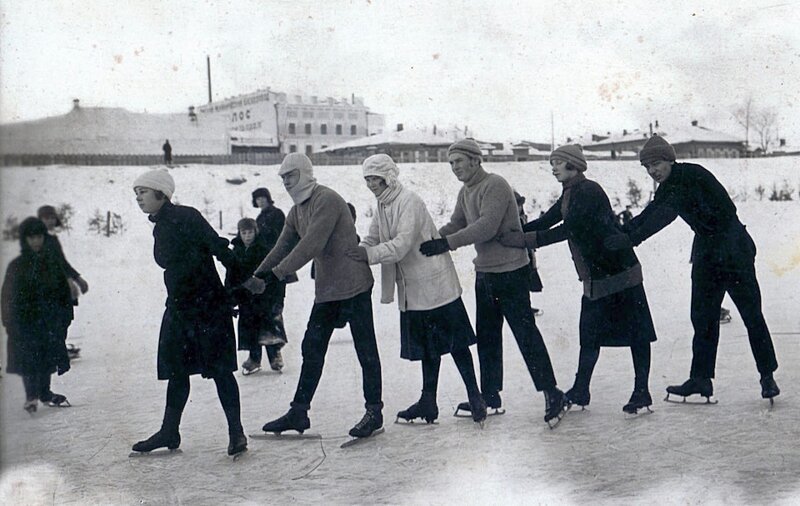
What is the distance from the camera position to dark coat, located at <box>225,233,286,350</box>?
16.5 ft

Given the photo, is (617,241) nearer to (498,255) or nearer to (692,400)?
(498,255)

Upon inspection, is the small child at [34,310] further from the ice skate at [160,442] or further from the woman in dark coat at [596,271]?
the woman in dark coat at [596,271]

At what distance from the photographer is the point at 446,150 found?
18.1 feet

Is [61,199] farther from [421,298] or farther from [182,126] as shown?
[421,298]

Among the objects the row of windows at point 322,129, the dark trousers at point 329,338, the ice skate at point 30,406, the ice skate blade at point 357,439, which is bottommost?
the ice skate blade at point 357,439

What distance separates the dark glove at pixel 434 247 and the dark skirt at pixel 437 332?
36cm

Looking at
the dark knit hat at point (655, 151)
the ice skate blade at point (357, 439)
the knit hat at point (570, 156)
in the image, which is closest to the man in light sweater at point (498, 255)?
the knit hat at point (570, 156)

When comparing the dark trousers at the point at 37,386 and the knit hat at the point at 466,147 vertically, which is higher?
the knit hat at the point at 466,147

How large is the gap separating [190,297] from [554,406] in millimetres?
2245

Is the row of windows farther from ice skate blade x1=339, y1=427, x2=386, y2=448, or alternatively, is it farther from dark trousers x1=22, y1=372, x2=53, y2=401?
dark trousers x1=22, y1=372, x2=53, y2=401

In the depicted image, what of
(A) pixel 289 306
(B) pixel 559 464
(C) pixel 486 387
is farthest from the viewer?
(A) pixel 289 306

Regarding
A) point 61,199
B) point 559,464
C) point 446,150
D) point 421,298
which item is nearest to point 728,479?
point 559,464

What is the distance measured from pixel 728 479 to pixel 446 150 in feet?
8.56

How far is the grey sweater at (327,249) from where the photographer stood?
4.84 m
